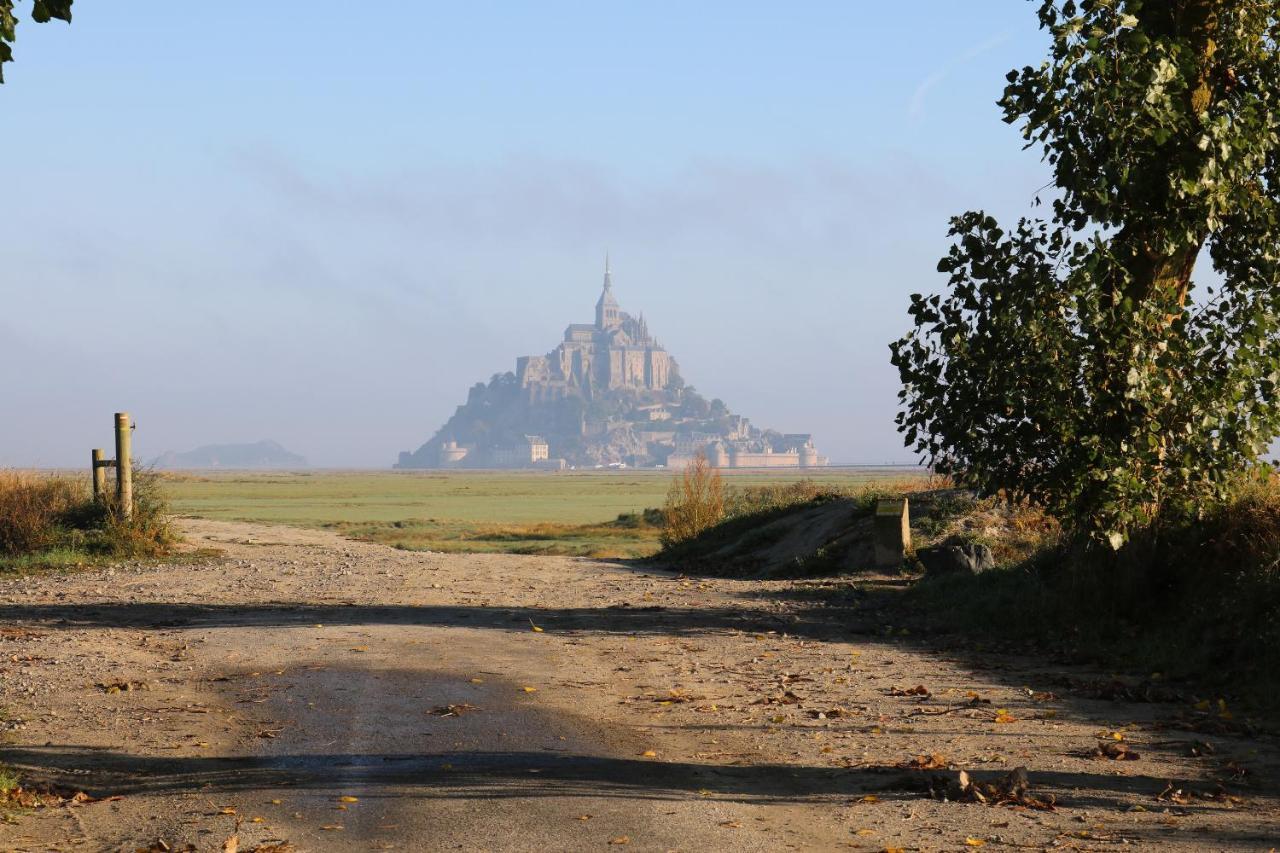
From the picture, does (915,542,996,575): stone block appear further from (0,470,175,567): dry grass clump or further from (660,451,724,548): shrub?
(0,470,175,567): dry grass clump

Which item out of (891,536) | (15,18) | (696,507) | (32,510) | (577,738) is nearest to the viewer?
(15,18)

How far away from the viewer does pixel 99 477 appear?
89.5ft

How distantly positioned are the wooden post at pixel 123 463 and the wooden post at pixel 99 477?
0.50m

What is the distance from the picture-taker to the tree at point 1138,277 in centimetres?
1349

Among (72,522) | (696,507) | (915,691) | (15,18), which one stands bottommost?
Answer: (915,691)

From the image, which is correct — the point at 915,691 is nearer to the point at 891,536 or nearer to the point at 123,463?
the point at 891,536

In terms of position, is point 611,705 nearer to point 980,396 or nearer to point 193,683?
point 193,683

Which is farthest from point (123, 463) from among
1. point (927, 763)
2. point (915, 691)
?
point (927, 763)

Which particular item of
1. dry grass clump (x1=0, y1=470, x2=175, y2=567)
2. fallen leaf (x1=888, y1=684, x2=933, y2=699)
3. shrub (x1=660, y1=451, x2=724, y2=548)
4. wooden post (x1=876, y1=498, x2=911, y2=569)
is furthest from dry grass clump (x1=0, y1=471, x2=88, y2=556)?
fallen leaf (x1=888, y1=684, x2=933, y2=699)

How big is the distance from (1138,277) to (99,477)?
67.3 ft

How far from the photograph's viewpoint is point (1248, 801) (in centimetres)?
777

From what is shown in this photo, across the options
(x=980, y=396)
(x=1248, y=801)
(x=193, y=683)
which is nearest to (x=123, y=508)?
(x=193, y=683)

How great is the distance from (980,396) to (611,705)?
6.41m

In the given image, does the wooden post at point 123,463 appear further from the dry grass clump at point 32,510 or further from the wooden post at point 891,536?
the wooden post at point 891,536
